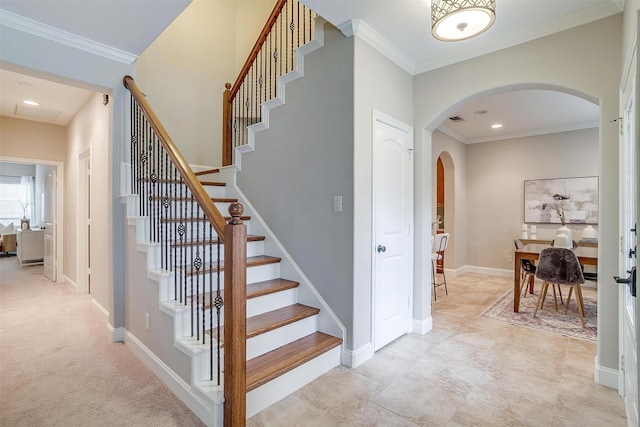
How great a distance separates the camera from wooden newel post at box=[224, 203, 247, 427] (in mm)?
1732

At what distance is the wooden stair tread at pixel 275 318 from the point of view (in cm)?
225

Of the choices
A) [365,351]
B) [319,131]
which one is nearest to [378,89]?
[319,131]

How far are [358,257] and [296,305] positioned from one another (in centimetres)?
75

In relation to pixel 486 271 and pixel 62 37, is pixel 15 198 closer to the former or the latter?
pixel 62 37

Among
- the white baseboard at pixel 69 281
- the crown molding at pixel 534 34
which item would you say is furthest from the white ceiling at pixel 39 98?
the crown molding at pixel 534 34

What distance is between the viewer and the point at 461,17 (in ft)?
6.32

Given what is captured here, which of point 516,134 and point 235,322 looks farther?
point 516,134

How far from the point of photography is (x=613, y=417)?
6.42 ft

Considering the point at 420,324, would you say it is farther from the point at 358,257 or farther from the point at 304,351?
the point at 304,351

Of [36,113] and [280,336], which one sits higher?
[36,113]

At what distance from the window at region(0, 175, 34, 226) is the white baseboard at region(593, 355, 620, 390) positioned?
1347 cm

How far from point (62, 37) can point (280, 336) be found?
10.1 ft

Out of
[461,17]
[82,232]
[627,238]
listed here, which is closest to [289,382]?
[627,238]

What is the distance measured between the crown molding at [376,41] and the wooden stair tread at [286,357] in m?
2.53
